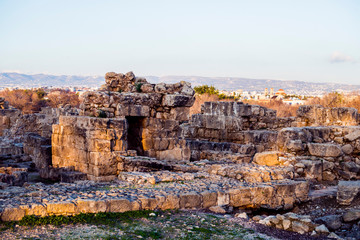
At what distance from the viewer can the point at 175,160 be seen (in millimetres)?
10812

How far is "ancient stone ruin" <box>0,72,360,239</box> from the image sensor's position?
6332 mm

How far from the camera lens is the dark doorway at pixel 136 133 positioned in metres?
10.9

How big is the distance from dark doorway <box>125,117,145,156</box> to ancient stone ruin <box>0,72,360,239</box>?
0.03 meters

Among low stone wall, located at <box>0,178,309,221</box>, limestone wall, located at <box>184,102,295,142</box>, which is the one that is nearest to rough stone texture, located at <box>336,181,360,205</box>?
low stone wall, located at <box>0,178,309,221</box>

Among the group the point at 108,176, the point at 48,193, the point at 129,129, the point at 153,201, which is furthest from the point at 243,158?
the point at 48,193

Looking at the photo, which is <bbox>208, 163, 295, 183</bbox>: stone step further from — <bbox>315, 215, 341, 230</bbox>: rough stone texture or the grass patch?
the grass patch

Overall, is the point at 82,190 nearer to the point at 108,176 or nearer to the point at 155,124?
the point at 108,176

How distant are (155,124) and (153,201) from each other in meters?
4.80

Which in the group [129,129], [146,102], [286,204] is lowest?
[286,204]

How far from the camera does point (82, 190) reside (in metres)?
6.98

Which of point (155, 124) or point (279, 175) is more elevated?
point (155, 124)

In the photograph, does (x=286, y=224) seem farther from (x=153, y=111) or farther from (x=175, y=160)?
(x=153, y=111)

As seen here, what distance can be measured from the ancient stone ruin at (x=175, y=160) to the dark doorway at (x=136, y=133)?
0.03 meters

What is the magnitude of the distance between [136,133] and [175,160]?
1381mm
